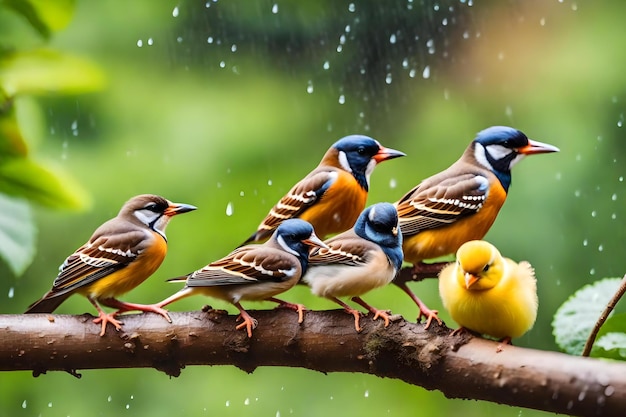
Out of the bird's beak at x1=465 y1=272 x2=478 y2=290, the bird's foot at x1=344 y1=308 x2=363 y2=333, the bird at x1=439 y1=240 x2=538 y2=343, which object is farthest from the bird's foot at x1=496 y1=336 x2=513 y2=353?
the bird's foot at x1=344 y1=308 x2=363 y2=333

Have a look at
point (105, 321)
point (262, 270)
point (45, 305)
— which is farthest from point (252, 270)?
point (45, 305)

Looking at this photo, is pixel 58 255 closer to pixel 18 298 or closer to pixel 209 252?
pixel 18 298

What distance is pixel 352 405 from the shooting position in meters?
3.62

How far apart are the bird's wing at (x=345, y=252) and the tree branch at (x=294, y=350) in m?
0.10

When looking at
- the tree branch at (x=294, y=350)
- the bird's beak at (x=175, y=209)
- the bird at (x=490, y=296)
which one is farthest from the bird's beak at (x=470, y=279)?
the bird's beak at (x=175, y=209)

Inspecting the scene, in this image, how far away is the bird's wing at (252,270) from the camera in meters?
1.39

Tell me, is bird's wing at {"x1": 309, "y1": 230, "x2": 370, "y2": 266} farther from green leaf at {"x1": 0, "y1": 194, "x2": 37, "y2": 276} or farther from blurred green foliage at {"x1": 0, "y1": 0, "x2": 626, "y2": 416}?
blurred green foliage at {"x1": 0, "y1": 0, "x2": 626, "y2": 416}

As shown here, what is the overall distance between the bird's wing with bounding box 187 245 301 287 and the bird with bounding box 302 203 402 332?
0.04 m

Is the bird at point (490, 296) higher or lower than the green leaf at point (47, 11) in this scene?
lower

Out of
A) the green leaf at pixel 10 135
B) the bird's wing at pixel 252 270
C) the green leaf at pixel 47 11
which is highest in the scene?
the green leaf at pixel 47 11

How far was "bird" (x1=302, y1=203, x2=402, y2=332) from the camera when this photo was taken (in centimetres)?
139

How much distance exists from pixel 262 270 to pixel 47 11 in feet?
1.68

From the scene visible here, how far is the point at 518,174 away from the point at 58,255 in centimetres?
178

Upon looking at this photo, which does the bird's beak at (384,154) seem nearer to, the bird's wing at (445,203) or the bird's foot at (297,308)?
the bird's wing at (445,203)
